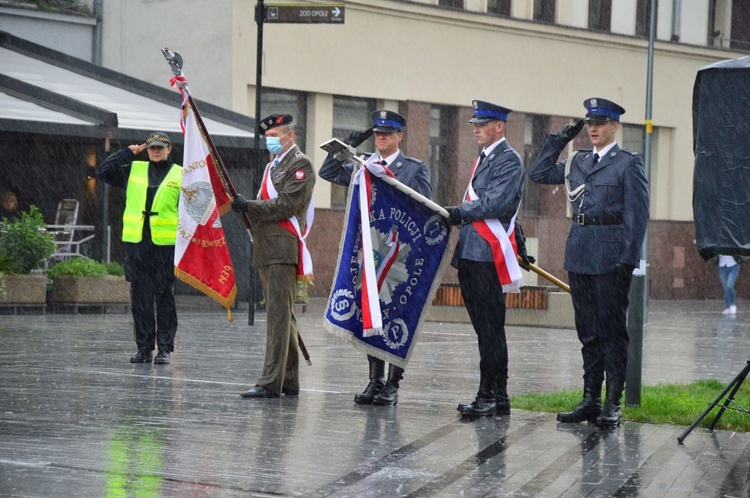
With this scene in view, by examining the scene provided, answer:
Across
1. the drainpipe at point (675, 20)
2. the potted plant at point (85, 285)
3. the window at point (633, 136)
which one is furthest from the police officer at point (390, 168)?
the drainpipe at point (675, 20)

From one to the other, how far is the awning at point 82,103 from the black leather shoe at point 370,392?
37.7 ft

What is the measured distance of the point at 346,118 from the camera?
3006 cm

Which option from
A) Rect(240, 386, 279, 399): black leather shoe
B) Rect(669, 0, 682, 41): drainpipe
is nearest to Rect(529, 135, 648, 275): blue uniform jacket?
Rect(240, 386, 279, 399): black leather shoe

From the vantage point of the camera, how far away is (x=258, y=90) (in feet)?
65.5

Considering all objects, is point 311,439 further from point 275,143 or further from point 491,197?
point 275,143

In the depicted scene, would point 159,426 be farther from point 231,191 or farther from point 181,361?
point 181,361

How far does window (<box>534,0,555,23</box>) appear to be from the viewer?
3419cm

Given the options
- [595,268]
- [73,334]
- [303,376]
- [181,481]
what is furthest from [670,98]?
[181,481]

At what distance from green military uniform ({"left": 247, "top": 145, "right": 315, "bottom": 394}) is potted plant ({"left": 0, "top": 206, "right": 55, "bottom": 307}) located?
10.0 m

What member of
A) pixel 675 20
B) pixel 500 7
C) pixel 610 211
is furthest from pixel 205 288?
pixel 675 20

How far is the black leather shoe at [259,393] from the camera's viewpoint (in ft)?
35.3

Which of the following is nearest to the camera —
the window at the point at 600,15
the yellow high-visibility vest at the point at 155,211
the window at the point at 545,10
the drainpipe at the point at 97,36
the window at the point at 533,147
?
the yellow high-visibility vest at the point at 155,211

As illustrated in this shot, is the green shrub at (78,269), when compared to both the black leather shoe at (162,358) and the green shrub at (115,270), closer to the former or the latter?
the green shrub at (115,270)

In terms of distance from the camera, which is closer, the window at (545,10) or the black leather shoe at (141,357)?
the black leather shoe at (141,357)
